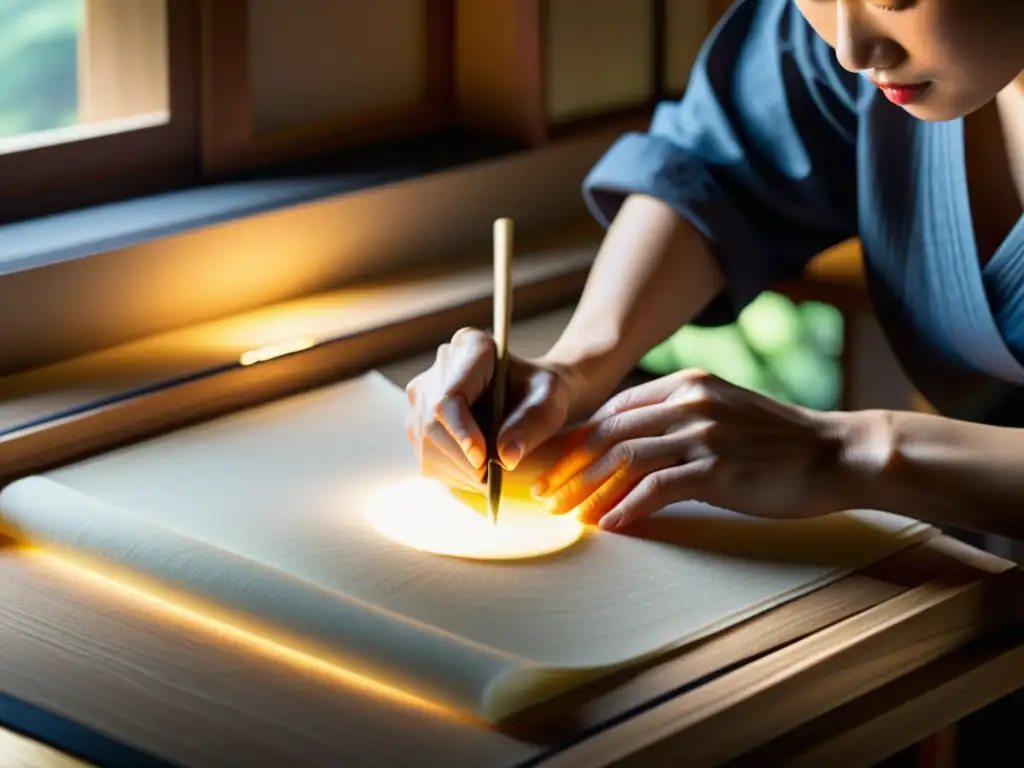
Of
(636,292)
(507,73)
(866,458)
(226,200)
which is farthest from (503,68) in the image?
(866,458)

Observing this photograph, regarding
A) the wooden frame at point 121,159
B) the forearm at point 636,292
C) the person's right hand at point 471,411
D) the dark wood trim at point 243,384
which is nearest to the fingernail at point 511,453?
the person's right hand at point 471,411

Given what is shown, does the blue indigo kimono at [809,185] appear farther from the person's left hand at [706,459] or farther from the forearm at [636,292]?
the person's left hand at [706,459]

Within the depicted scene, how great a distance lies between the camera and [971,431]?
1206mm

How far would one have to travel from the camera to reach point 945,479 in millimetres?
1180

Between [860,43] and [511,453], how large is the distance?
0.35m

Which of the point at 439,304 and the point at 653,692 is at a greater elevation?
the point at 439,304

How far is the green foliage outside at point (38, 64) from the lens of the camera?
1.61 meters

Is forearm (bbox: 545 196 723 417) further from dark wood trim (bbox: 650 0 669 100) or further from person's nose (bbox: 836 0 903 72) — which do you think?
dark wood trim (bbox: 650 0 669 100)

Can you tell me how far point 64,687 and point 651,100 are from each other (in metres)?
1.15

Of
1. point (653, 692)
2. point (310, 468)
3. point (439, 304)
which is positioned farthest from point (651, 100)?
point (653, 692)

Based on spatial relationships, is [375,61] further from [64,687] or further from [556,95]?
[64,687]

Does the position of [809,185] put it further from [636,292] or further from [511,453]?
[511,453]

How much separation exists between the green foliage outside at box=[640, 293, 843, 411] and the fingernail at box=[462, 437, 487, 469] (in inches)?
18.2

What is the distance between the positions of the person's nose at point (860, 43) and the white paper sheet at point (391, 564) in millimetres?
308
